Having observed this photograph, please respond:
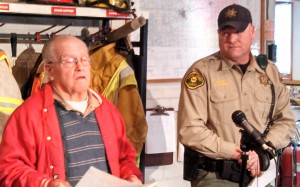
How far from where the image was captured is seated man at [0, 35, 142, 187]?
1.98 metres

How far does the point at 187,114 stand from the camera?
2.70m

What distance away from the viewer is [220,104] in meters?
2.73

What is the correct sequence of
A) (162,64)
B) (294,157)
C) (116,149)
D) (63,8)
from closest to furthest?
(116,149), (63,8), (162,64), (294,157)

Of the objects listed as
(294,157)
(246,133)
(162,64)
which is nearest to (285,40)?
(294,157)

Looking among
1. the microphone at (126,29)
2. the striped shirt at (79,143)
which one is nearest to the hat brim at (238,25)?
the microphone at (126,29)

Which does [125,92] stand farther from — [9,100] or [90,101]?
[90,101]

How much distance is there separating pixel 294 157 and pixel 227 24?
86.6 inches

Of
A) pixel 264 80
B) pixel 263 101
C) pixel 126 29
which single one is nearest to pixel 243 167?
pixel 263 101

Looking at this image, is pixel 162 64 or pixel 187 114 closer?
pixel 187 114

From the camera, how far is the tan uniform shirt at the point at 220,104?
266cm

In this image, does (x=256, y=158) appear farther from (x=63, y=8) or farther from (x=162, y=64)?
(x=162, y=64)

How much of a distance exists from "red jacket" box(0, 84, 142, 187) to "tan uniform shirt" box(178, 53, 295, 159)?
629mm

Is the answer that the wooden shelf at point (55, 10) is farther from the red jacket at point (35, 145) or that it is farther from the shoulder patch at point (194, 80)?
the red jacket at point (35, 145)

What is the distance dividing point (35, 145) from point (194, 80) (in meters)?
1.05
